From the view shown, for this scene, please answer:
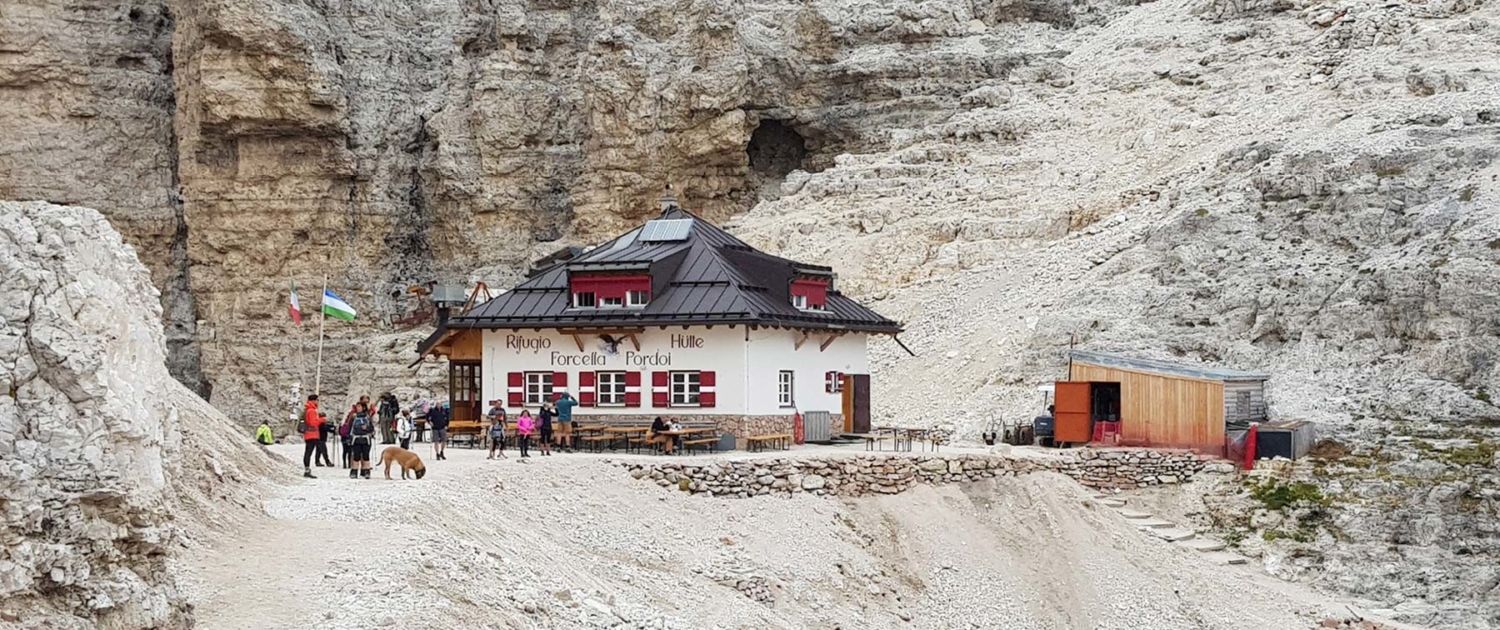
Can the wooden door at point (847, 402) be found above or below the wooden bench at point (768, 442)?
above

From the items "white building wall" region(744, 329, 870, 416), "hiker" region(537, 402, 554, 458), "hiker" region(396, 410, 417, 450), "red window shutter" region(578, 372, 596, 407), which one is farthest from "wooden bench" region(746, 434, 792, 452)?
"hiker" region(396, 410, 417, 450)

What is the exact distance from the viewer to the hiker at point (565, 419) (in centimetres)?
3925

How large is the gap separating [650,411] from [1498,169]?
26982mm

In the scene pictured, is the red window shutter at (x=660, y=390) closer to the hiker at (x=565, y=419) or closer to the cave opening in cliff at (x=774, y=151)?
the hiker at (x=565, y=419)

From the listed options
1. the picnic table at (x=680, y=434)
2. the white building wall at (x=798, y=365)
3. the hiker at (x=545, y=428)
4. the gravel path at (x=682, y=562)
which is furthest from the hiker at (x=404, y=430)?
the white building wall at (x=798, y=365)

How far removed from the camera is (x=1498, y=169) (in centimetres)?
5069

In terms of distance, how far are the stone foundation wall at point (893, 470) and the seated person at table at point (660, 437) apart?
240 centimetres

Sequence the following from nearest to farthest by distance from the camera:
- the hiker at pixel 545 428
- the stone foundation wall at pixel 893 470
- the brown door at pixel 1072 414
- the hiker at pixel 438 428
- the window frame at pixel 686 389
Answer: the stone foundation wall at pixel 893 470 < the hiker at pixel 438 428 < the hiker at pixel 545 428 < the window frame at pixel 686 389 < the brown door at pixel 1072 414

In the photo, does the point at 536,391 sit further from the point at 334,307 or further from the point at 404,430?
the point at 334,307

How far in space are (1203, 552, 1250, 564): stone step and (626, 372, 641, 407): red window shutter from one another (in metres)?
13.2

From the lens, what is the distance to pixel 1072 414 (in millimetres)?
44531

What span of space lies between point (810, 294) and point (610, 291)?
5.37m

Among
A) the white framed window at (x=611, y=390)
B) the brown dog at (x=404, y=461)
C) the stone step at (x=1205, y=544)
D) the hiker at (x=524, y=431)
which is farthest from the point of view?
the white framed window at (x=611, y=390)

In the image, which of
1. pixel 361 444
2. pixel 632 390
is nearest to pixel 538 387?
pixel 632 390
